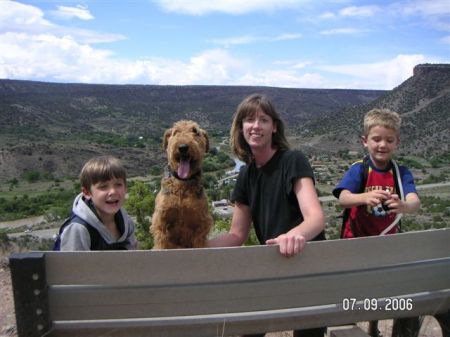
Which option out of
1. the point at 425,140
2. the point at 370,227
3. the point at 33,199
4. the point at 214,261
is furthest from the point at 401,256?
the point at 425,140

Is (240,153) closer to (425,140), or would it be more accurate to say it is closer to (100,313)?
(100,313)

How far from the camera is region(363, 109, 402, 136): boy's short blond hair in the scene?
3521mm

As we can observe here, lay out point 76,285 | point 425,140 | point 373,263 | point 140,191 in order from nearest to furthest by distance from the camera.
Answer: point 76,285
point 373,263
point 140,191
point 425,140

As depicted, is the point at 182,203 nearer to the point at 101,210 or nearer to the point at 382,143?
the point at 101,210

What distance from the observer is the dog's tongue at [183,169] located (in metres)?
3.28

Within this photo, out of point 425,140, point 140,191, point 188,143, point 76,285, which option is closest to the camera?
point 76,285

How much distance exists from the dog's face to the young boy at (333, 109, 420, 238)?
3.48 feet

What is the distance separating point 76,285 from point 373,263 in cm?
132

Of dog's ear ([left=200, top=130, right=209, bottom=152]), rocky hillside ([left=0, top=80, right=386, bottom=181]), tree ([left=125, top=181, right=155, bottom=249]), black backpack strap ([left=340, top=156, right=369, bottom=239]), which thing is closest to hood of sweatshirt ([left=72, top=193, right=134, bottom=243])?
dog's ear ([left=200, top=130, right=209, bottom=152])

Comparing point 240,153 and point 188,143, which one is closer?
point 188,143

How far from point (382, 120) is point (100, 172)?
2.02 meters

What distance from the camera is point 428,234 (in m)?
2.32

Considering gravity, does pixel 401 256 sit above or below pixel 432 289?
above

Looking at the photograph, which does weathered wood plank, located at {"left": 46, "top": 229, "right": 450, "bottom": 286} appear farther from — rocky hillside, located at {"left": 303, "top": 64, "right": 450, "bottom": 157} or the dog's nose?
rocky hillside, located at {"left": 303, "top": 64, "right": 450, "bottom": 157}
